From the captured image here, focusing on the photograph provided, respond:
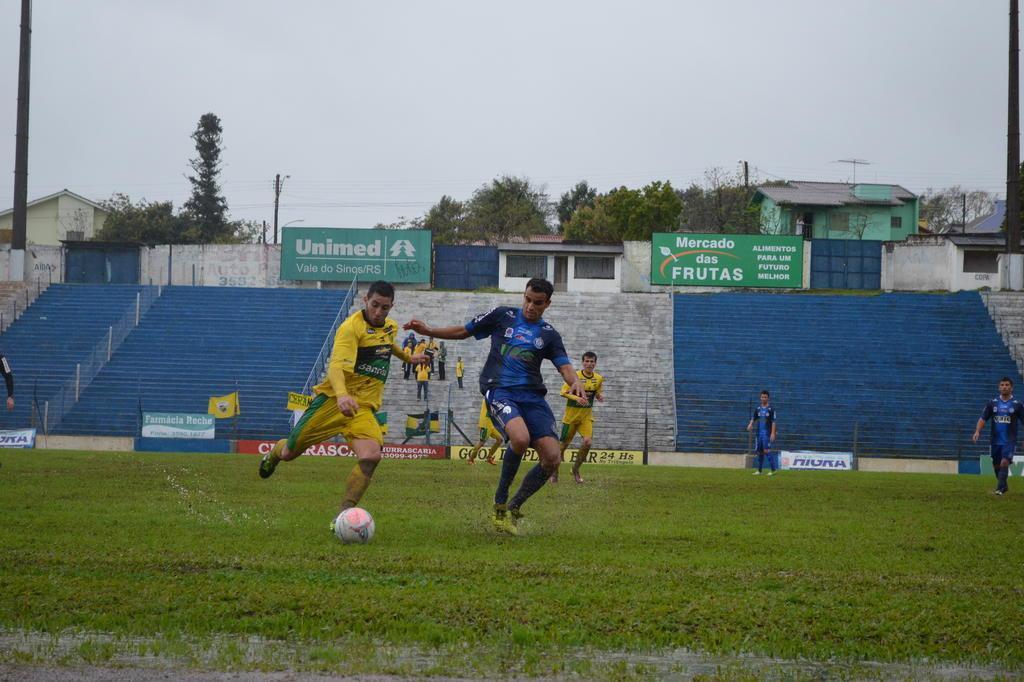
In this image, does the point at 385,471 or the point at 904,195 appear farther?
the point at 904,195

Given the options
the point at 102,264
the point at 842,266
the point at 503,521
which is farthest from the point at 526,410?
the point at 102,264

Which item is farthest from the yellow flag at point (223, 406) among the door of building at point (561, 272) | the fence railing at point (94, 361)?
the door of building at point (561, 272)

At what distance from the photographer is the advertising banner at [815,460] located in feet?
114

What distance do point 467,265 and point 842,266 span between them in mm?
18829

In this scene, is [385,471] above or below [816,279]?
below

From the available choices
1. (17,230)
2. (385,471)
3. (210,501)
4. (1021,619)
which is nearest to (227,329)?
(17,230)

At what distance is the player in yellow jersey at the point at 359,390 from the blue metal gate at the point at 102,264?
52058 millimetres

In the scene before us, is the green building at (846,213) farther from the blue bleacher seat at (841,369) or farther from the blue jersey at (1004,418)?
the blue jersey at (1004,418)

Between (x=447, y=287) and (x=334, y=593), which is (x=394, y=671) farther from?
(x=447, y=287)

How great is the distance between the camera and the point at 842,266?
5694cm

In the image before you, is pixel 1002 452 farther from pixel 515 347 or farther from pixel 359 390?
pixel 359 390

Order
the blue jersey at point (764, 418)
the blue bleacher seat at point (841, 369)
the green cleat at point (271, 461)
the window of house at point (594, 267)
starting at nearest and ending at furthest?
the green cleat at point (271, 461), the blue jersey at point (764, 418), the blue bleacher seat at point (841, 369), the window of house at point (594, 267)

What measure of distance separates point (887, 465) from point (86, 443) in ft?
83.4

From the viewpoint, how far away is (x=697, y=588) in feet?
24.5
